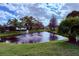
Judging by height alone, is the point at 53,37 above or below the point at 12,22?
below

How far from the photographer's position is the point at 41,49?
173 cm

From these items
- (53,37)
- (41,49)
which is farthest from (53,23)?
(41,49)

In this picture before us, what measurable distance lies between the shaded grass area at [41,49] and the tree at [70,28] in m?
0.06

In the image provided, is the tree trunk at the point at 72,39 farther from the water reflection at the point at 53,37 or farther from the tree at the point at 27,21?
the tree at the point at 27,21

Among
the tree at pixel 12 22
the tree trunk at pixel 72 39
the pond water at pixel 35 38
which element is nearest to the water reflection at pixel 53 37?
the pond water at pixel 35 38

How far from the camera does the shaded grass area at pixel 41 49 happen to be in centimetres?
173

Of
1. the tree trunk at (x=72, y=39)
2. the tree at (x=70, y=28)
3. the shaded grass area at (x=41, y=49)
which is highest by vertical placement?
the tree at (x=70, y=28)

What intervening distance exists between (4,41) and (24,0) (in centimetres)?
34

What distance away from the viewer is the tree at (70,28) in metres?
1.73

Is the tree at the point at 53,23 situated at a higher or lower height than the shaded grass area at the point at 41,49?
higher

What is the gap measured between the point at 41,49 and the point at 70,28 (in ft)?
0.88

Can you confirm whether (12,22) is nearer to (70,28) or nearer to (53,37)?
(53,37)

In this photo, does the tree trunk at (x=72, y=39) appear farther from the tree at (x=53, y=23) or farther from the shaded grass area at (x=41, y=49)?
the tree at (x=53, y=23)

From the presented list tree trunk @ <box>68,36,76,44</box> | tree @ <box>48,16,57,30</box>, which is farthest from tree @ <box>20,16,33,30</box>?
tree trunk @ <box>68,36,76,44</box>
